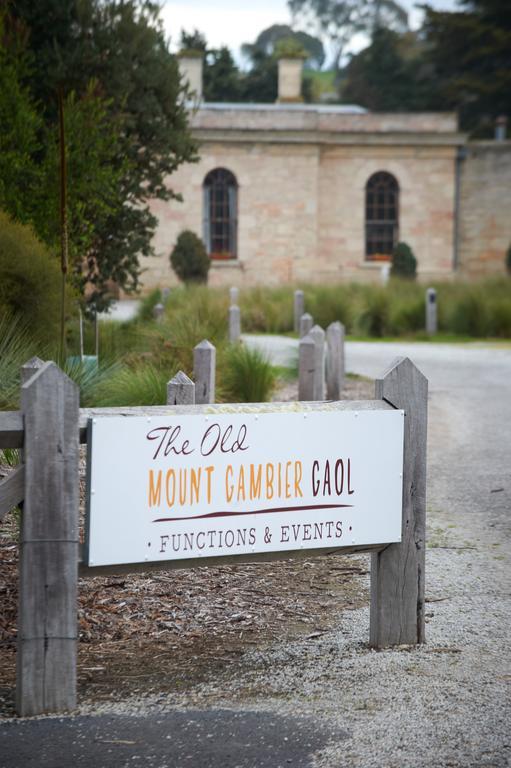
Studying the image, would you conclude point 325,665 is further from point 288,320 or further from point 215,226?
point 215,226

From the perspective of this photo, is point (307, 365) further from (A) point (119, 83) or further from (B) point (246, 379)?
(A) point (119, 83)

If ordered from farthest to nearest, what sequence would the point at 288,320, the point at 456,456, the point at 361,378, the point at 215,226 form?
the point at 215,226, the point at 288,320, the point at 361,378, the point at 456,456

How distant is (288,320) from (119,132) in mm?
11215

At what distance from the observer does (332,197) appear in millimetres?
39219

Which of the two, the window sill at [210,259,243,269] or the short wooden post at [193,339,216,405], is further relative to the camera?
the window sill at [210,259,243,269]

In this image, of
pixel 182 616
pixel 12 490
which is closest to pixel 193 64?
pixel 182 616

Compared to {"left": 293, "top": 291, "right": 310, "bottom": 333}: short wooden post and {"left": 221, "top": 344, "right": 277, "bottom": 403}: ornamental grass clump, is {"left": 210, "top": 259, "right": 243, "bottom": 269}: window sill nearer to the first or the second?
{"left": 293, "top": 291, "right": 310, "bottom": 333}: short wooden post

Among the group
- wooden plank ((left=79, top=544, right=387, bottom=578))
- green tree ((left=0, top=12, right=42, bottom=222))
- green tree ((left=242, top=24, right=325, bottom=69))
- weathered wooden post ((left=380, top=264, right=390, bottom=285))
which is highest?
green tree ((left=242, top=24, right=325, bottom=69))

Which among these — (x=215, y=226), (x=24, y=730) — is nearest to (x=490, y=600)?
(x=24, y=730)

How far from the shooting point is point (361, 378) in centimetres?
1506

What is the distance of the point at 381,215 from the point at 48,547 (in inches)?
1452

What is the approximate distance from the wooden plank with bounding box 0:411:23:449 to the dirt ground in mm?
938

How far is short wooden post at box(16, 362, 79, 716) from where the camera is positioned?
12.9ft

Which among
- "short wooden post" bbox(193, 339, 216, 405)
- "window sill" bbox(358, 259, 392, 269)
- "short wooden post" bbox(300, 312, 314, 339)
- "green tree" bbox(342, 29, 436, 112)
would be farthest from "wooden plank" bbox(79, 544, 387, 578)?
"green tree" bbox(342, 29, 436, 112)
